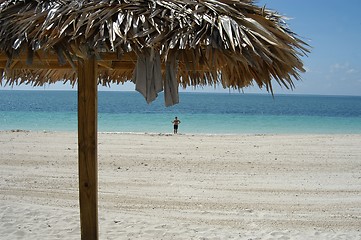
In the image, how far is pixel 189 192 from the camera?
7.20 m

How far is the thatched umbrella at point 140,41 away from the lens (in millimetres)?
2662

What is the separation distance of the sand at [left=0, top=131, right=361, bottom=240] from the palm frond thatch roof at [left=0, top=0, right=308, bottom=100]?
2.39m

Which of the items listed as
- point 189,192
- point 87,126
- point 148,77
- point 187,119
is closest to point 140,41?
point 148,77

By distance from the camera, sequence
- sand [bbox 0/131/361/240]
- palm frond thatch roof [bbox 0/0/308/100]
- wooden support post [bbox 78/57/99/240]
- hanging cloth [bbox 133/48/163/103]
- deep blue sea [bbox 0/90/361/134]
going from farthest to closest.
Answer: deep blue sea [bbox 0/90/361/134] < sand [bbox 0/131/361/240] < wooden support post [bbox 78/57/99/240] < hanging cloth [bbox 133/48/163/103] < palm frond thatch roof [bbox 0/0/308/100]

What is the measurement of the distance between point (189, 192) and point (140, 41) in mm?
4778

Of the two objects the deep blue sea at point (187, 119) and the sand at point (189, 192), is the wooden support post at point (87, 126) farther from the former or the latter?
the deep blue sea at point (187, 119)

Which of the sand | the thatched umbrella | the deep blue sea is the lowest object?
the sand

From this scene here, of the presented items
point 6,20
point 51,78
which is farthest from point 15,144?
point 6,20

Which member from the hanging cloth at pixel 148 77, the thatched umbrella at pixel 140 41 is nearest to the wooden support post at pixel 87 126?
the thatched umbrella at pixel 140 41

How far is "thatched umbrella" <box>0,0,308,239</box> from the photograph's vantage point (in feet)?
8.73

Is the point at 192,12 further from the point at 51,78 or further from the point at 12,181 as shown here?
the point at 12,181

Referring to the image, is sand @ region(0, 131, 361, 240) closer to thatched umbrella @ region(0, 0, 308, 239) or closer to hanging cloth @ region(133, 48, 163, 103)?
thatched umbrella @ region(0, 0, 308, 239)

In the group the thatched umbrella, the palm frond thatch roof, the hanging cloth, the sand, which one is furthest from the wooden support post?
the sand

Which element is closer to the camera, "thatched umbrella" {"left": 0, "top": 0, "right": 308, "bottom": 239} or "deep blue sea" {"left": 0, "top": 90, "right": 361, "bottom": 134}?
"thatched umbrella" {"left": 0, "top": 0, "right": 308, "bottom": 239}
